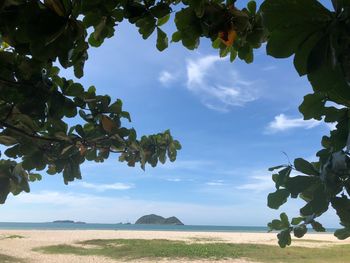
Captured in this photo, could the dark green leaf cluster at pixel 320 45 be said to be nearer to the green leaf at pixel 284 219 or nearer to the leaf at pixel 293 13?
the leaf at pixel 293 13

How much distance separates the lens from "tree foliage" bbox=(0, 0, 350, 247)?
107 centimetres

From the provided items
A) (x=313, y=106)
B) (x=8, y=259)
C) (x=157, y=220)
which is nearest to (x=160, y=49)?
(x=313, y=106)

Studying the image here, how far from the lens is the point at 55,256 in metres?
17.6

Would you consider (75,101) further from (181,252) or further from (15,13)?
(181,252)

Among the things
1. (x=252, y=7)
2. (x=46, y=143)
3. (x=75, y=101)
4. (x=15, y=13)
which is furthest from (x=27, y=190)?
(x=252, y=7)

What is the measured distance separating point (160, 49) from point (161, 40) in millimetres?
60

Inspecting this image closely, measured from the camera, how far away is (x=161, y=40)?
2.12 meters

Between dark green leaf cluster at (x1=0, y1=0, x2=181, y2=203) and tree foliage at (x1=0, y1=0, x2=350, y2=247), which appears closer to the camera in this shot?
tree foliage at (x1=0, y1=0, x2=350, y2=247)

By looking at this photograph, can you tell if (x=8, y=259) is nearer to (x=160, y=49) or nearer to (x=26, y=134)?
(x=26, y=134)

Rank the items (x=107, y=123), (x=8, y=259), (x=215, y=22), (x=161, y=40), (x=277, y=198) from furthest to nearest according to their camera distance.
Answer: (x=8, y=259) → (x=107, y=123) → (x=161, y=40) → (x=215, y=22) → (x=277, y=198)

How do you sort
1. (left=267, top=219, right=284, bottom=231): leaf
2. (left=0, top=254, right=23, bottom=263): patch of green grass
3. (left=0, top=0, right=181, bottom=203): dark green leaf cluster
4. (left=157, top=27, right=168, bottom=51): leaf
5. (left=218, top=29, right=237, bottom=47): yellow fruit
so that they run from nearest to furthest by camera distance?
(left=0, top=0, right=181, bottom=203): dark green leaf cluster, (left=218, top=29, right=237, bottom=47): yellow fruit, (left=157, top=27, right=168, bottom=51): leaf, (left=267, top=219, right=284, bottom=231): leaf, (left=0, top=254, right=23, bottom=263): patch of green grass

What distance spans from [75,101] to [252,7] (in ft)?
3.77

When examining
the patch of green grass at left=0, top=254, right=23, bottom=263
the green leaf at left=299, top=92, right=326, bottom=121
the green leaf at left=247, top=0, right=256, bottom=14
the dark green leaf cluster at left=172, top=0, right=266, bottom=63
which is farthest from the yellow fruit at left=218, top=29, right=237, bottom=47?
the patch of green grass at left=0, top=254, right=23, bottom=263

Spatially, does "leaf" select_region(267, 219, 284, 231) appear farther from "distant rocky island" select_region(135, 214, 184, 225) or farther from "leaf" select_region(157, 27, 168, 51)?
"distant rocky island" select_region(135, 214, 184, 225)
